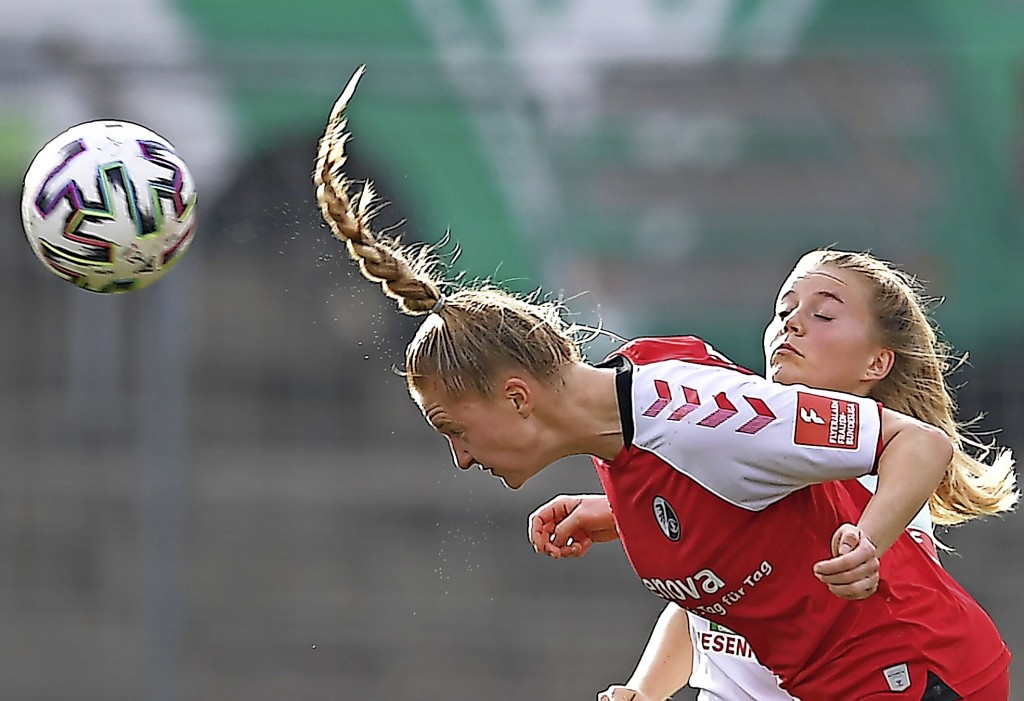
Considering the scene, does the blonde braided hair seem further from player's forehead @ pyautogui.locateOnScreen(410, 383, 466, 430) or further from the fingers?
the fingers

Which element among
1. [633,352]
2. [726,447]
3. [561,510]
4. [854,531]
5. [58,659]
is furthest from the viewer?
[58,659]

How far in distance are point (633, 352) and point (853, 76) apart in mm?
4949

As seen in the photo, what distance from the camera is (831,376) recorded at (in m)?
4.10

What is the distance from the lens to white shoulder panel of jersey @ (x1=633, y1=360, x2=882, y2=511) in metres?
3.46

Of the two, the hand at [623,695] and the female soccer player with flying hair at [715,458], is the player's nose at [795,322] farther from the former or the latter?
the hand at [623,695]

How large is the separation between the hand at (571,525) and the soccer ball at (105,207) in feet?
4.12

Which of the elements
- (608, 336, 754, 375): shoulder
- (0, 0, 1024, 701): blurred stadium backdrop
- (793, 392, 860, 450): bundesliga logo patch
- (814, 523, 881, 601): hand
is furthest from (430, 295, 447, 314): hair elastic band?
(0, 0, 1024, 701): blurred stadium backdrop

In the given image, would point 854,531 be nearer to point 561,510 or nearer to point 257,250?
point 561,510

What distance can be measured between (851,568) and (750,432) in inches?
15.6

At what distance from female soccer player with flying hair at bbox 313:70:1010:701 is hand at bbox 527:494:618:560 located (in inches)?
14.4

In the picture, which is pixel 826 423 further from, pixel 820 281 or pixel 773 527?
pixel 820 281

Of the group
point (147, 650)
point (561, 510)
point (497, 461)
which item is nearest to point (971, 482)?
point (561, 510)

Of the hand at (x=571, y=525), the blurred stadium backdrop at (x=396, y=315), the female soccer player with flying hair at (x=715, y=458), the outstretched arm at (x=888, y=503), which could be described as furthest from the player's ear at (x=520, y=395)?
the blurred stadium backdrop at (x=396, y=315)

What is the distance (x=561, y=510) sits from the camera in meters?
4.14
